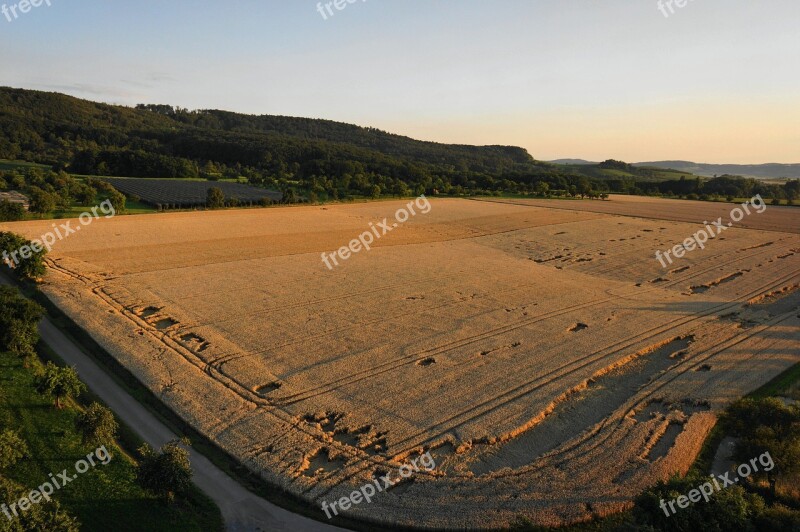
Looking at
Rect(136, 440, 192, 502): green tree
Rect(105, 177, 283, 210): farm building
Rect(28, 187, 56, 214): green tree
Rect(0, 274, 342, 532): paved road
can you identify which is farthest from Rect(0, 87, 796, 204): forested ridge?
Rect(136, 440, 192, 502): green tree

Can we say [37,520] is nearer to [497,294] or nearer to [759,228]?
[497,294]

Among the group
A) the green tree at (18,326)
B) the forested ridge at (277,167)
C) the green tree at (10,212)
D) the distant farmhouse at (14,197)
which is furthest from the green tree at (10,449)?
the forested ridge at (277,167)

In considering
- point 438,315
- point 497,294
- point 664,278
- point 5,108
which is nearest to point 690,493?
point 438,315

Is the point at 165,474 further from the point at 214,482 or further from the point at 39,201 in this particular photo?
the point at 39,201

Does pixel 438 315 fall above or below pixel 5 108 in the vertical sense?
below

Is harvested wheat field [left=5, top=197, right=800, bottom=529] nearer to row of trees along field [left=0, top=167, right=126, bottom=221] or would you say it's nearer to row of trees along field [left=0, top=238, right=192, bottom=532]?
row of trees along field [left=0, top=238, right=192, bottom=532]

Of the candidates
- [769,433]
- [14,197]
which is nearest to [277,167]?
[14,197]
